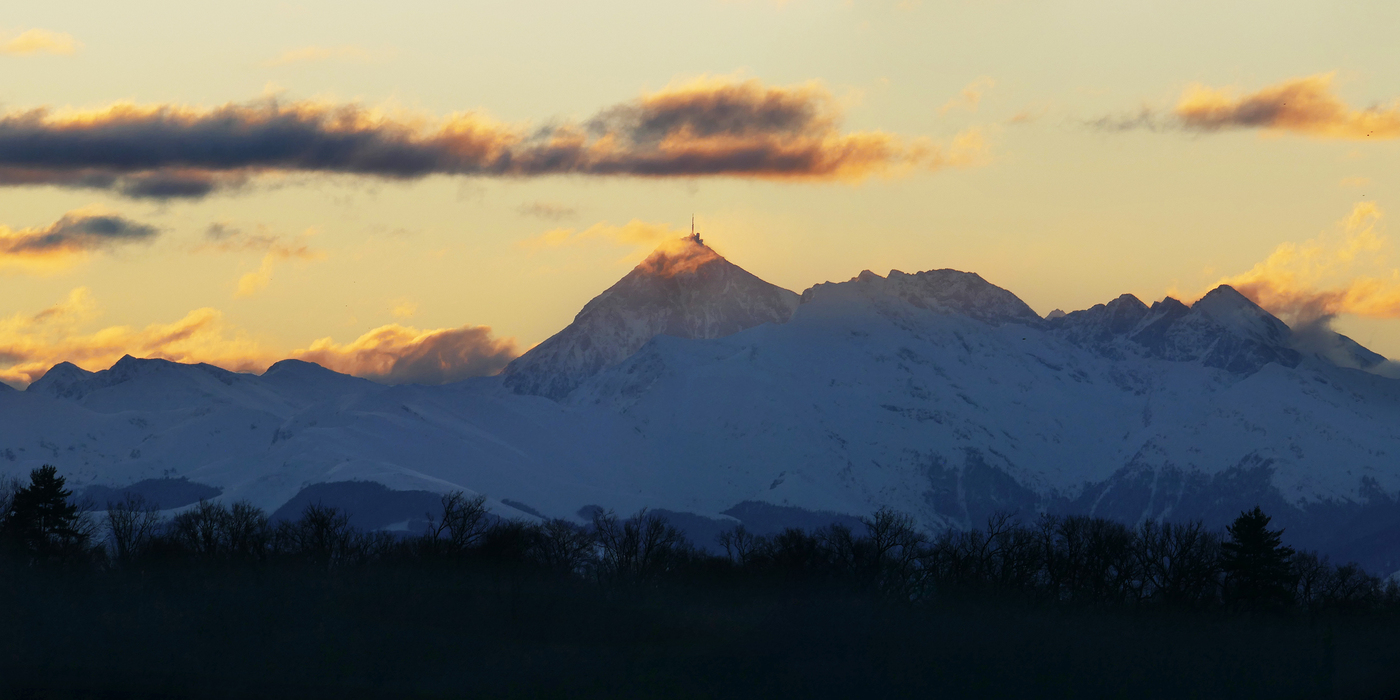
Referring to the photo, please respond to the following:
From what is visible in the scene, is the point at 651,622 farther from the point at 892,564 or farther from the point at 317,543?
the point at 317,543

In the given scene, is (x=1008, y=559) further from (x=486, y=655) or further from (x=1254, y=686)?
(x=486, y=655)

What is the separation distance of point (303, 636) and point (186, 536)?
50.1m

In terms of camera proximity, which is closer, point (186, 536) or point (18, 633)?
point (18, 633)

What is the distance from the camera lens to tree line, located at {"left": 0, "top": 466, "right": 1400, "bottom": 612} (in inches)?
4705

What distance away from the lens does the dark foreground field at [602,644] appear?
95.2 m

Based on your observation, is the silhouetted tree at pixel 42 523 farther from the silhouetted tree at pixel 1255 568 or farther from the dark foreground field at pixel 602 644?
the silhouetted tree at pixel 1255 568

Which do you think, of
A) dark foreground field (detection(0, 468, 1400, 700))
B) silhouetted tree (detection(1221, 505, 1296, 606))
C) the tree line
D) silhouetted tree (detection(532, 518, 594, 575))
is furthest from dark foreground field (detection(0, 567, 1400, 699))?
silhouetted tree (detection(532, 518, 594, 575))

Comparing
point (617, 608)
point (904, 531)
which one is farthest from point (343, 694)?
point (904, 531)

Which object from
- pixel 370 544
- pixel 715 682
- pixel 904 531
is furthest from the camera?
pixel 904 531

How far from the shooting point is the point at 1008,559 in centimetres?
14062

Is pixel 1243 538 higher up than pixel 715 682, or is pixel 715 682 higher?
pixel 1243 538

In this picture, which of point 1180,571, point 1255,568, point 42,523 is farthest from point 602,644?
point 1180,571

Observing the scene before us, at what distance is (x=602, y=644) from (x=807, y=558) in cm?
4276

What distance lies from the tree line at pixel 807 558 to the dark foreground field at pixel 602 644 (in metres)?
5.10
